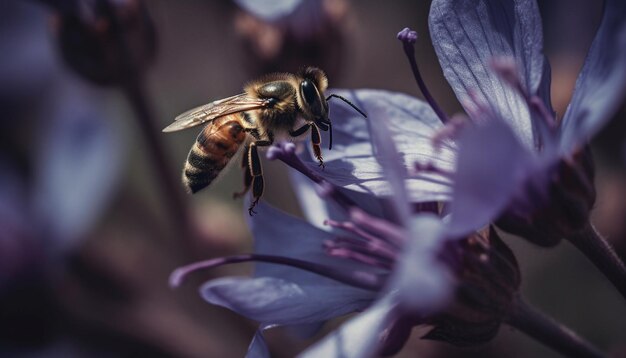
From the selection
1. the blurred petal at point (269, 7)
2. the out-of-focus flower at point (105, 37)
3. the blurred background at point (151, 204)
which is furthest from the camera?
the blurred background at point (151, 204)

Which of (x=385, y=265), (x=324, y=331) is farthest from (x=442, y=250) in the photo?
(x=324, y=331)

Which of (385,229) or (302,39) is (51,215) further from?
(385,229)

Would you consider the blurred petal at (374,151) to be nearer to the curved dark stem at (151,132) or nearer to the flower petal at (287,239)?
the flower petal at (287,239)

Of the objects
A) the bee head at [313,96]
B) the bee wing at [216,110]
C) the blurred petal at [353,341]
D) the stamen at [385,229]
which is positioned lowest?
the blurred petal at [353,341]

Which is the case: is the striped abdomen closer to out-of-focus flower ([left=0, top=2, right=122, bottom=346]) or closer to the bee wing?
the bee wing

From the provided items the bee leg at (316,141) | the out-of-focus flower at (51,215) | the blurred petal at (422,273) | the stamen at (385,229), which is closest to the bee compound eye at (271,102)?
the bee leg at (316,141)

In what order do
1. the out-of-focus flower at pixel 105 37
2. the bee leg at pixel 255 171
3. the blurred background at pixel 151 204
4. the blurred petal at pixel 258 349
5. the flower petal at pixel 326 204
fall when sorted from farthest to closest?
1. the blurred background at pixel 151 204
2. the out-of-focus flower at pixel 105 37
3. the bee leg at pixel 255 171
4. the flower petal at pixel 326 204
5. the blurred petal at pixel 258 349
